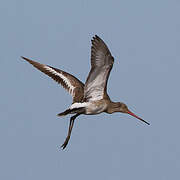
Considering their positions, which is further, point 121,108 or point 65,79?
point 65,79

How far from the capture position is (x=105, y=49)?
14203mm

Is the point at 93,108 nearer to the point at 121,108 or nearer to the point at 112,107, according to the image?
the point at 112,107

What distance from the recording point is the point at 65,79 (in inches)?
669

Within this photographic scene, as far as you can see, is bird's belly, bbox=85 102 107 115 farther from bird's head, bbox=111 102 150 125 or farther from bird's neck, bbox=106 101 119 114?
bird's head, bbox=111 102 150 125

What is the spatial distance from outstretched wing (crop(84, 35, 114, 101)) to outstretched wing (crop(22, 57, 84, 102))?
0.95 metres

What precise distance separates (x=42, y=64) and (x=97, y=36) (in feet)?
12.2

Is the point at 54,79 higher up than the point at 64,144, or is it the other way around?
the point at 54,79

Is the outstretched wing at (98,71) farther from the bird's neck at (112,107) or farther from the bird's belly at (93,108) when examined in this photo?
the bird's neck at (112,107)

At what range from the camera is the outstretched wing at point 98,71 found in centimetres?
1421

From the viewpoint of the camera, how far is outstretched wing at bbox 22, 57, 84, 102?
1653cm

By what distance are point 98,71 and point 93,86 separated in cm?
67

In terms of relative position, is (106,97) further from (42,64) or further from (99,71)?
(42,64)

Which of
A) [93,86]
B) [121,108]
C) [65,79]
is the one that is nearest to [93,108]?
[93,86]

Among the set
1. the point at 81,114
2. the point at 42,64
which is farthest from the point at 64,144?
the point at 42,64
